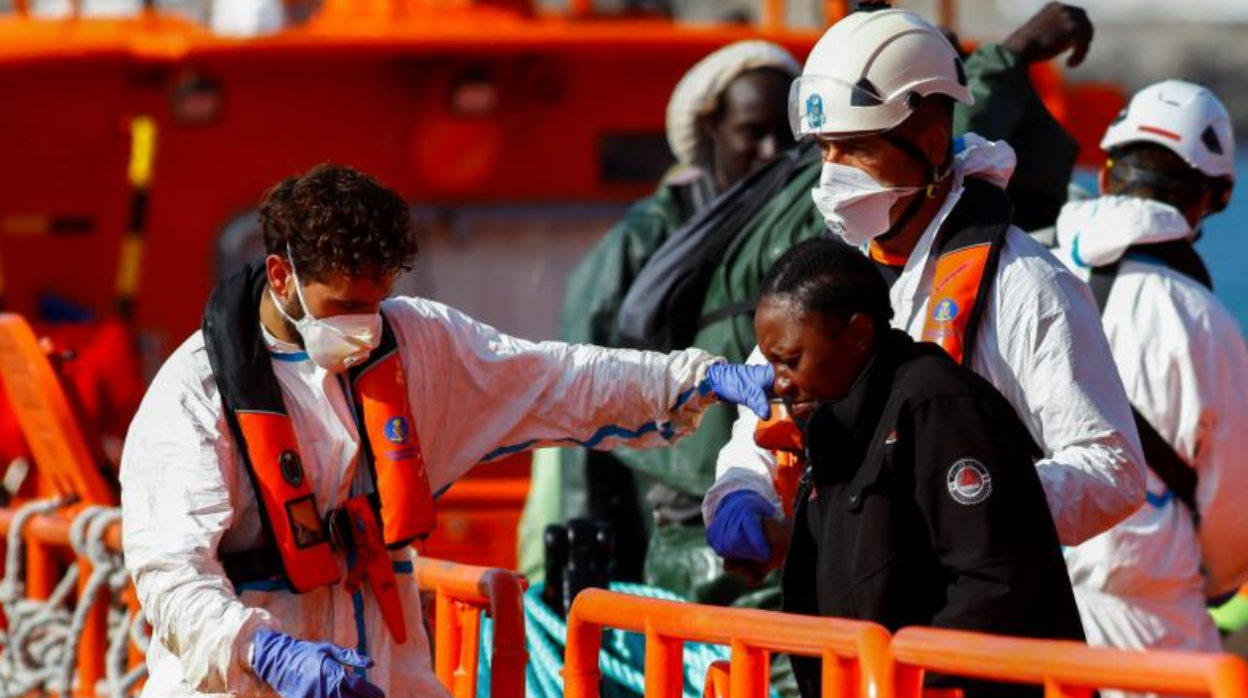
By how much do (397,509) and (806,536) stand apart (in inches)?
29.3

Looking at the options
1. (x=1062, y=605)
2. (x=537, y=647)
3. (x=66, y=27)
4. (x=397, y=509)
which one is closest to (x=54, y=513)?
(x=537, y=647)

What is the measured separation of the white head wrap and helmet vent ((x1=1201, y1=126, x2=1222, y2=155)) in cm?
177

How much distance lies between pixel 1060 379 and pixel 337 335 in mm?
1220

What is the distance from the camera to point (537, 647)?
602 cm

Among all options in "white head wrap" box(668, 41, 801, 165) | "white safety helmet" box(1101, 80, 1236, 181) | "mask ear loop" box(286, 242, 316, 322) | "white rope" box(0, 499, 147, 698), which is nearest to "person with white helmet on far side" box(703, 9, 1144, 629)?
"mask ear loop" box(286, 242, 316, 322)

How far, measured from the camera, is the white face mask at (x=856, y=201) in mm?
4441

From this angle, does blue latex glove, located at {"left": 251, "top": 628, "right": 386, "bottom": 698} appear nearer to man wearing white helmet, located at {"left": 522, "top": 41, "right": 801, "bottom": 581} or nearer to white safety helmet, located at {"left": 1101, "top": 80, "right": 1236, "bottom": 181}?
white safety helmet, located at {"left": 1101, "top": 80, "right": 1236, "bottom": 181}

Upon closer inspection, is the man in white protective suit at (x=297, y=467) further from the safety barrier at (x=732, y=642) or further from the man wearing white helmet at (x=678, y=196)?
the man wearing white helmet at (x=678, y=196)

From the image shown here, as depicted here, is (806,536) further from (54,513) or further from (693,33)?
(693,33)

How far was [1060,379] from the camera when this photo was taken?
13.7ft

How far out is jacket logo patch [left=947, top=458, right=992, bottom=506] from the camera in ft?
12.5

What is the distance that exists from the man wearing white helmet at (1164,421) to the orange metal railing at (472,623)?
1575mm

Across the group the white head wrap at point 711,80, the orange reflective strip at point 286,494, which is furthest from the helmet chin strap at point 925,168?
the white head wrap at point 711,80

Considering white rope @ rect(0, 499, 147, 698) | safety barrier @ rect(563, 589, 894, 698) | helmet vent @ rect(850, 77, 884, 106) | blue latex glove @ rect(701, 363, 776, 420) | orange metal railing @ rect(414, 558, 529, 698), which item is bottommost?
white rope @ rect(0, 499, 147, 698)
